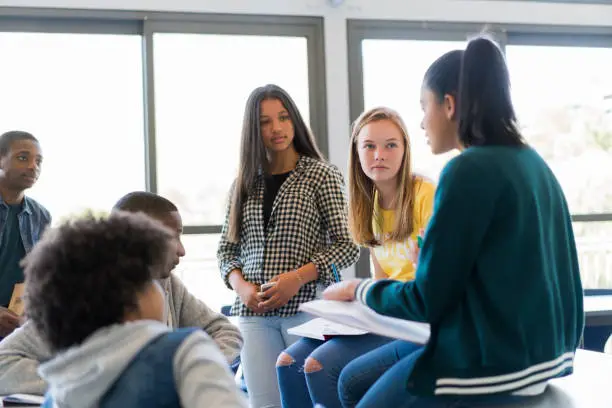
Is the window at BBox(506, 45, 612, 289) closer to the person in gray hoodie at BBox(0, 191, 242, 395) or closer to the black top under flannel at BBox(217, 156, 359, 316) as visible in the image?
the black top under flannel at BBox(217, 156, 359, 316)

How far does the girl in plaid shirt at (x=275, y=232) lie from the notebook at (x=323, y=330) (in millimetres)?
149

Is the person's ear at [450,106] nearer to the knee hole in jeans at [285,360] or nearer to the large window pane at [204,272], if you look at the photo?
the knee hole in jeans at [285,360]

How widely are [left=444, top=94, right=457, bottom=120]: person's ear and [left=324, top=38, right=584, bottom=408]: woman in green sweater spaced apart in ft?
0.22

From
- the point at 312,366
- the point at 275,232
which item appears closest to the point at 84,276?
the point at 312,366

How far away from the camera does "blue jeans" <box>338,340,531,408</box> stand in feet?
4.11

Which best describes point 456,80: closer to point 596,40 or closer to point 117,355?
point 117,355

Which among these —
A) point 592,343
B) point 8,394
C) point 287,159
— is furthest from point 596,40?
point 8,394

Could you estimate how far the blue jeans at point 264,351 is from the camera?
2340 millimetres

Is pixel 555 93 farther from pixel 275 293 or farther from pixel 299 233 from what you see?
pixel 275 293

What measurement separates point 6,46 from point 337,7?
206cm

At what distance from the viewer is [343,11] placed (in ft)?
15.2

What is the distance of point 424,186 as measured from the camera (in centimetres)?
217

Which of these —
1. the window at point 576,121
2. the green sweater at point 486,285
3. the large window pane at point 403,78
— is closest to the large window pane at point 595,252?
the window at point 576,121

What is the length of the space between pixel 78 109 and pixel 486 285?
11.9ft
